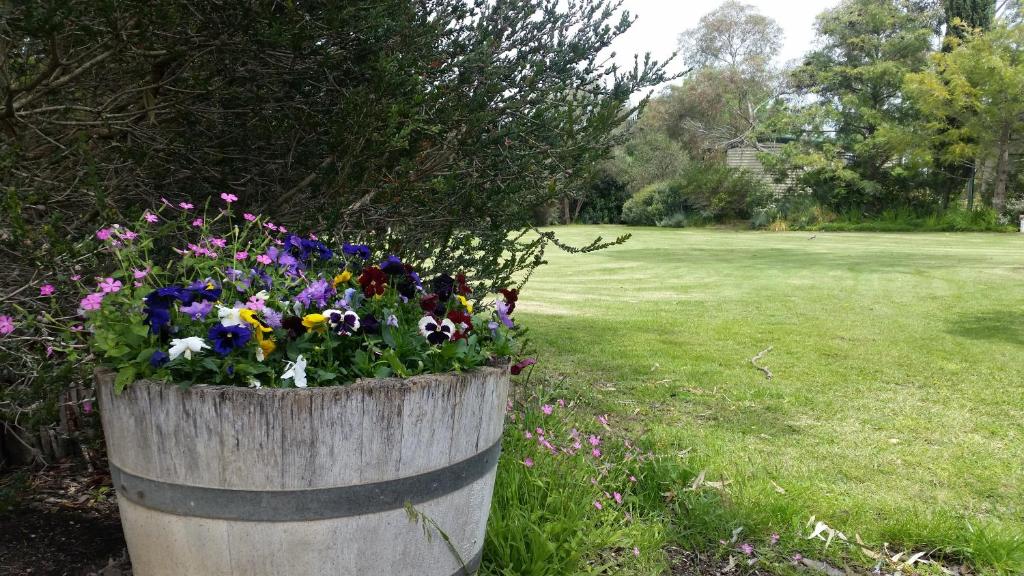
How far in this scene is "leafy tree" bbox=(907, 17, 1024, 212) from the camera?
25531 millimetres

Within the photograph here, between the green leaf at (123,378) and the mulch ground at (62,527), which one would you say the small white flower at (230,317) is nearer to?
the green leaf at (123,378)

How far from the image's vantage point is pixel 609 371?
21.3 ft

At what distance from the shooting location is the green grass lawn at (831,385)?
3.71 metres

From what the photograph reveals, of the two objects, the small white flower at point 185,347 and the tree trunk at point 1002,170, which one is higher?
the tree trunk at point 1002,170

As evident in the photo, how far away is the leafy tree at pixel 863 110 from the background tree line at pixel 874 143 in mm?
62

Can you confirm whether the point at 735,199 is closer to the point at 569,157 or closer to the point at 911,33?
the point at 911,33

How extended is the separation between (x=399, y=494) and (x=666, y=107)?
1827 inches

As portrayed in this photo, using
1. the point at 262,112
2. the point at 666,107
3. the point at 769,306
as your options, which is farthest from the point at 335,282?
the point at 666,107

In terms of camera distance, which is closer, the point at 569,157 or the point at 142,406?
the point at 142,406

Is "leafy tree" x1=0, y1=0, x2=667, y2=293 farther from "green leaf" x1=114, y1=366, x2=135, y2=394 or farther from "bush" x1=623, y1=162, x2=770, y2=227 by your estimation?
"bush" x1=623, y1=162, x2=770, y2=227

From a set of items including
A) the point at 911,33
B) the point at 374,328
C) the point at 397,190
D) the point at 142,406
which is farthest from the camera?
the point at 911,33

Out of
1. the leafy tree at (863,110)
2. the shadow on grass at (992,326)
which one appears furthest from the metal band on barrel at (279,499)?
the leafy tree at (863,110)

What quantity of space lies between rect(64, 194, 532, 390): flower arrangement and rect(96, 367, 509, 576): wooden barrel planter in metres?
0.11

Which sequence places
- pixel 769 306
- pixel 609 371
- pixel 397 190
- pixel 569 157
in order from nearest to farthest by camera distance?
1. pixel 397 190
2. pixel 569 157
3. pixel 609 371
4. pixel 769 306
